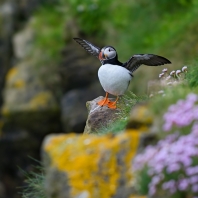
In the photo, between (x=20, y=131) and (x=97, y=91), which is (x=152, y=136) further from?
(x=20, y=131)

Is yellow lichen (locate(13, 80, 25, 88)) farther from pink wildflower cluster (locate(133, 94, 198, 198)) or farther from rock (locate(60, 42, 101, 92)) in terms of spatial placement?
pink wildflower cluster (locate(133, 94, 198, 198))

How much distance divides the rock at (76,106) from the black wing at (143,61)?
27.7ft

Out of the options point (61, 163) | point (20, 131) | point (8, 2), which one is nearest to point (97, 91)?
point (20, 131)

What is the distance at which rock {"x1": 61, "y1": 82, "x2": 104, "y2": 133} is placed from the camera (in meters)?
16.3

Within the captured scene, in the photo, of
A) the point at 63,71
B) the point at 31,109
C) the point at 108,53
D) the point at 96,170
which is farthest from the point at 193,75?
the point at 31,109

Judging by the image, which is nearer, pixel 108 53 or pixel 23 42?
pixel 108 53

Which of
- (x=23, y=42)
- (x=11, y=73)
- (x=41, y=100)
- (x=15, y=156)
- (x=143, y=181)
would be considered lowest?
(x=15, y=156)

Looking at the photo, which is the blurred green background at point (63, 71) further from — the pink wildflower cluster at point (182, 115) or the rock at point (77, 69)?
the pink wildflower cluster at point (182, 115)

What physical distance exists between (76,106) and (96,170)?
39.7 feet

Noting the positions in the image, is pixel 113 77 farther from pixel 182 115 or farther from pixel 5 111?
pixel 5 111

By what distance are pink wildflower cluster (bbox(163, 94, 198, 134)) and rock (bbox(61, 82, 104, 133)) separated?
38.4 ft

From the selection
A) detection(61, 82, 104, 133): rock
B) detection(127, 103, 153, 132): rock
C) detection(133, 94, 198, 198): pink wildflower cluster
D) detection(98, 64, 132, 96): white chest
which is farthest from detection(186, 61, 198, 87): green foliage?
detection(61, 82, 104, 133): rock

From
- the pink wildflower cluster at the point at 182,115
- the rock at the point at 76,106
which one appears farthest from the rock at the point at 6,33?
the pink wildflower cluster at the point at 182,115

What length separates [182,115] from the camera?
4.46 meters
